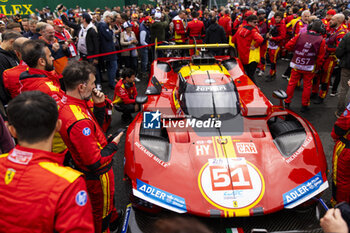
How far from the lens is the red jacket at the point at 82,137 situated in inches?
80.8

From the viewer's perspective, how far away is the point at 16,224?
48.6 inches

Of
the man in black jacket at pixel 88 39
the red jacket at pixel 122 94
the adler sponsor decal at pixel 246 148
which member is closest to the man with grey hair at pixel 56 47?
the man in black jacket at pixel 88 39

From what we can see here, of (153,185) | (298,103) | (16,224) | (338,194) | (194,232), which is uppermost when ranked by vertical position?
(16,224)

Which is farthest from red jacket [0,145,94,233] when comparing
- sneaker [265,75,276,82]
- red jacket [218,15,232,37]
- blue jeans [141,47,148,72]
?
red jacket [218,15,232,37]

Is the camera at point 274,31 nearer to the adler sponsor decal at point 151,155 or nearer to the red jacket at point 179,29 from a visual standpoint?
the red jacket at point 179,29

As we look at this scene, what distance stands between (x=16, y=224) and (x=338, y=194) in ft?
9.84

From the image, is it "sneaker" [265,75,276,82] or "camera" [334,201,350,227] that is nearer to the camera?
"camera" [334,201,350,227]

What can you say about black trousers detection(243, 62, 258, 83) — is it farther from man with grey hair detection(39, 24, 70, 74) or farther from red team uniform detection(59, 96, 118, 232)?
red team uniform detection(59, 96, 118, 232)

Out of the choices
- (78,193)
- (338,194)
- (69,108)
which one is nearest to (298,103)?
(338,194)

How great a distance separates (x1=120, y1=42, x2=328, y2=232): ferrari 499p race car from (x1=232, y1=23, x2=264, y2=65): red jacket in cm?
253

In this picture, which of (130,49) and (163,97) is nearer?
(163,97)

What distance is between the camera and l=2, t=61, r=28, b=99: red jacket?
3.37m

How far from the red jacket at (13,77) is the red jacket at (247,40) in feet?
15.3

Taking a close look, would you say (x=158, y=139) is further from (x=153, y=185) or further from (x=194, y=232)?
(x=194, y=232)
